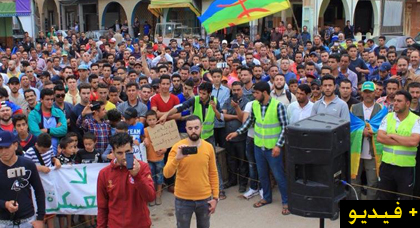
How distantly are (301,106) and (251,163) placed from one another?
1178mm

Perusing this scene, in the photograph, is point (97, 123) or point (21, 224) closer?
point (21, 224)

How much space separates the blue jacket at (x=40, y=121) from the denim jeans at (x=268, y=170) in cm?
268

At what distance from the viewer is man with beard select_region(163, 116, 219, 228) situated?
17.1ft

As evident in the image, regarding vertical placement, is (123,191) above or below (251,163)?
above

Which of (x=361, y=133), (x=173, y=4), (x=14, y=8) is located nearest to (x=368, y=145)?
(x=361, y=133)

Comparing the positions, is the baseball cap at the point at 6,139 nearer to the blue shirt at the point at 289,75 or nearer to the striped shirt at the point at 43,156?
the striped shirt at the point at 43,156

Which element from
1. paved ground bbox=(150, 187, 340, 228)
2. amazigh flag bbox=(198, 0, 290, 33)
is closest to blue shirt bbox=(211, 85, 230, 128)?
paved ground bbox=(150, 187, 340, 228)

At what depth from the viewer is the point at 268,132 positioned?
7000 millimetres

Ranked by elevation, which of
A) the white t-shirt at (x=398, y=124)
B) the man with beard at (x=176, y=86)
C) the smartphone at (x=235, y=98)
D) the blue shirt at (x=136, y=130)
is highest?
the man with beard at (x=176, y=86)

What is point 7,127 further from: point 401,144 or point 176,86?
point 401,144

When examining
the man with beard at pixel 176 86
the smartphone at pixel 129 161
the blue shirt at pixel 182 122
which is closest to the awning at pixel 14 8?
the man with beard at pixel 176 86

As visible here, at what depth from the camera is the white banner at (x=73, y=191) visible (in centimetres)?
640

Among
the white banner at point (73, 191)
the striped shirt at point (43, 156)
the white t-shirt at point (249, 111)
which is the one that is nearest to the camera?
the striped shirt at point (43, 156)

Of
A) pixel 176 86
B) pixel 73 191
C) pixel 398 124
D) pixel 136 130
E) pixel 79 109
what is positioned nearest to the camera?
pixel 398 124
